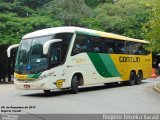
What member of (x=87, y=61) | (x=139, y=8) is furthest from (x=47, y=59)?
(x=139, y=8)

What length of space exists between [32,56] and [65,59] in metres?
1.67

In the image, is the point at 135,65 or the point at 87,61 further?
the point at 135,65

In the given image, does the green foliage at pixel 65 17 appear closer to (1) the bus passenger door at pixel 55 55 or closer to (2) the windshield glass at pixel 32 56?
(1) the bus passenger door at pixel 55 55

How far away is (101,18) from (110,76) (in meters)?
22.6

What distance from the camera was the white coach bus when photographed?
17.7 m

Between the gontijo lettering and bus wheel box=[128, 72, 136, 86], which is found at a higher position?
the gontijo lettering

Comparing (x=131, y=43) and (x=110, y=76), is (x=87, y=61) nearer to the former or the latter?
(x=110, y=76)

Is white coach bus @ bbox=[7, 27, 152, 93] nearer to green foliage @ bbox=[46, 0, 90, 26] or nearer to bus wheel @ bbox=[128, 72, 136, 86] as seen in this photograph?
bus wheel @ bbox=[128, 72, 136, 86]

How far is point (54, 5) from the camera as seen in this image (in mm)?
41750

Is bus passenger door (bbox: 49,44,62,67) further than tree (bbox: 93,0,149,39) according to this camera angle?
No

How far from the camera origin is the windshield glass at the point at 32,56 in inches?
697

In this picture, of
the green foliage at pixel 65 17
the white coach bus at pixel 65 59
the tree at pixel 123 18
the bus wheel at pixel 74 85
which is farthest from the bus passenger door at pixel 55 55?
the tree at pixel 123 18

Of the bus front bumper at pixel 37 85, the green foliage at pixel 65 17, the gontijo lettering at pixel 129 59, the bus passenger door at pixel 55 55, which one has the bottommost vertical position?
the bus front bumper at pixel 37 85

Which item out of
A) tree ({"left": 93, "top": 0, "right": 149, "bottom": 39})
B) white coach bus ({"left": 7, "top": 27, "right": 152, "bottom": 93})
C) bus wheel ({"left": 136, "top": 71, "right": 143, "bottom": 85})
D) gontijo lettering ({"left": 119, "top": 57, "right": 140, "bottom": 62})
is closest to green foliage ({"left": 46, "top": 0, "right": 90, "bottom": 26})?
tree ({"left": 93, "top": 0, "right": 149, "bottom": 39})
